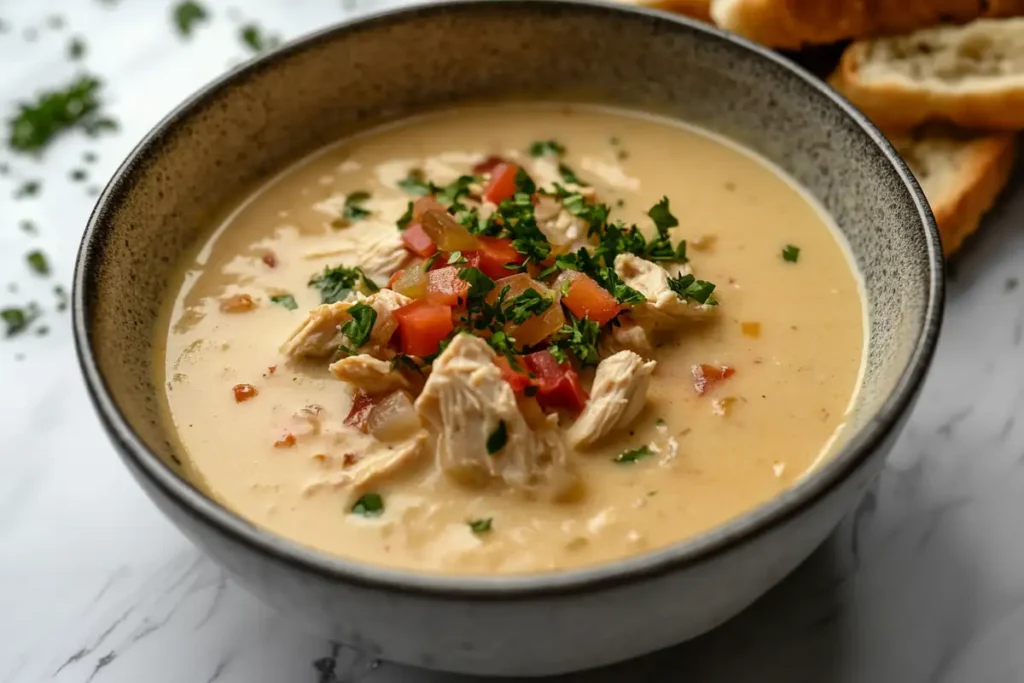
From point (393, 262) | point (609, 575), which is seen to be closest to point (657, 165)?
point (393, 262)

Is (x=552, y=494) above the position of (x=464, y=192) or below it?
below

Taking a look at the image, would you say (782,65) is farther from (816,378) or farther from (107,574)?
(107,574)

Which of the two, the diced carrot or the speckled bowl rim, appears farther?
the diced carrot

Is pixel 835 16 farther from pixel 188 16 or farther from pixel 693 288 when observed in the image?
pixel 188 16

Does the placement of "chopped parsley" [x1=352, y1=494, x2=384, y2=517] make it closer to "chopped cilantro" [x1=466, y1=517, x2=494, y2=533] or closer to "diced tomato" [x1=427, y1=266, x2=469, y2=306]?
"chopped cilantro" [x1=466, y1=517, x2=494, y2=533]

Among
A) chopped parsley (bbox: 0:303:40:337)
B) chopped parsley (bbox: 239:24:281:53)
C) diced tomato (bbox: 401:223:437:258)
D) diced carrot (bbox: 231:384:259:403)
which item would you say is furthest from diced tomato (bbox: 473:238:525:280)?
chopped parsley (bbox: 239:24:281:53)

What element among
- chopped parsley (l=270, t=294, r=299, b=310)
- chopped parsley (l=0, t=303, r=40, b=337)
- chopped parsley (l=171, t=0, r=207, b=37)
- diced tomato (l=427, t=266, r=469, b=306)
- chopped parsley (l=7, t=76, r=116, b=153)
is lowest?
diced tomato (l=427, t=266, r=469, b=306)

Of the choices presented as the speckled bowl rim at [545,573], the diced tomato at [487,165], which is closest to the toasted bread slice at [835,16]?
the diced tomato at [487,165]
